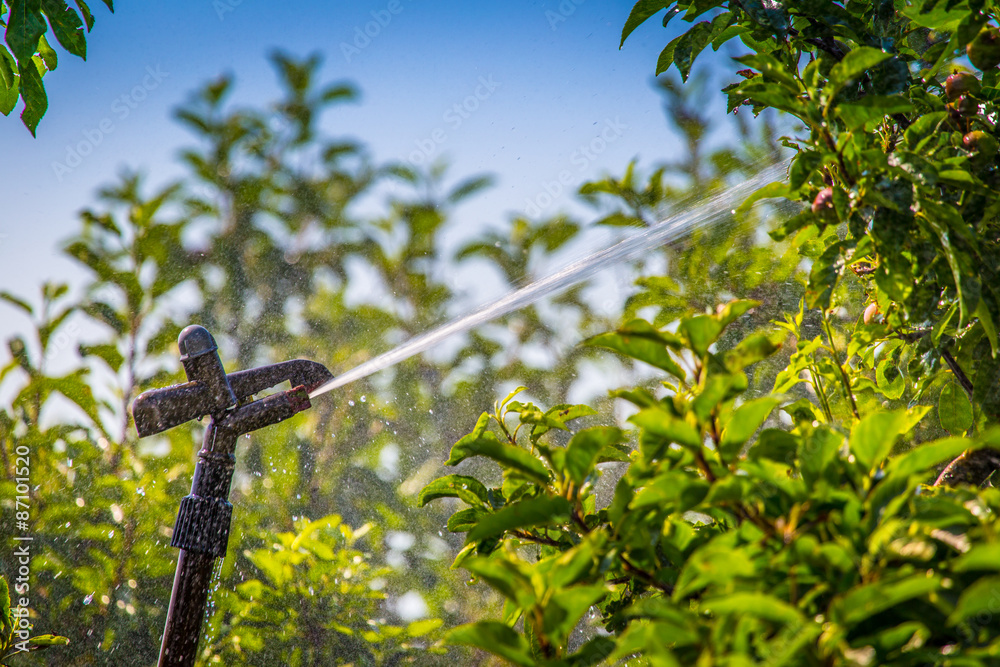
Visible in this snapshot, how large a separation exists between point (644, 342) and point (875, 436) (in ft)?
0.34

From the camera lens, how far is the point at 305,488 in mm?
1421

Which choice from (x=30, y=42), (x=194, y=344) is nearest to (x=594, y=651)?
(x=194, y=344)

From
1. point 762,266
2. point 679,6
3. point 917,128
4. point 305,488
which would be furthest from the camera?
point 305,488

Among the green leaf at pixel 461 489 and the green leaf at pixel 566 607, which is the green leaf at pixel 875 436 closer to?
the green leaf at pixel 566 607

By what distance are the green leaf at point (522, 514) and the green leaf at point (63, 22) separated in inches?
29.7

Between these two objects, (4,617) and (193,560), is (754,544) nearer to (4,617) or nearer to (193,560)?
(193,560)

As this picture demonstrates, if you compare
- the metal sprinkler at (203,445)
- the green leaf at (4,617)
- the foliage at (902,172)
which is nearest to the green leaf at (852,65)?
the foliage at (902,172)

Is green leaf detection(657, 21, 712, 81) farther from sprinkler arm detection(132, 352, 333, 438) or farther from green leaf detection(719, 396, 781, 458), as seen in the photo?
sprinkler arm detection(132, 352, 333, 438)

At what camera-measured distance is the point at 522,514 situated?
297mm

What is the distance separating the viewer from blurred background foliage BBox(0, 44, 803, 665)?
1134 millimetres

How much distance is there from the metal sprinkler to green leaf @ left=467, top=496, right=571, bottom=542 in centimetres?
46

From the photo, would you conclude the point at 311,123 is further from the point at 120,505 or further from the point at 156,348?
the point at 120,505

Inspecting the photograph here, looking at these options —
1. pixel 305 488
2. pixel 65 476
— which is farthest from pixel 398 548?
pixel 65 476

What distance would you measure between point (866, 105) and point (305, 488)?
1.35 m
